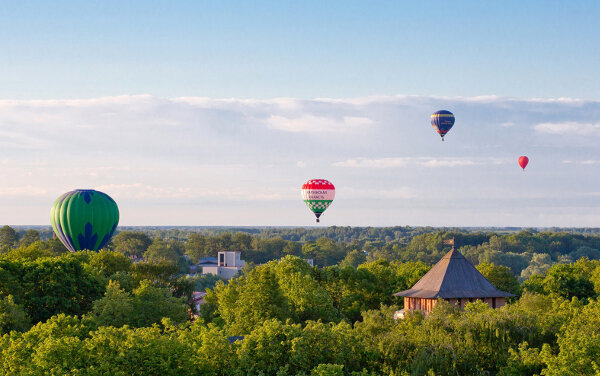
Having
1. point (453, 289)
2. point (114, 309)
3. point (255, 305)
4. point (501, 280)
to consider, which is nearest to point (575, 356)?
point (453, 289)

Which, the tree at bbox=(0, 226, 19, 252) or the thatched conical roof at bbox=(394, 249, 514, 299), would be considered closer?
the thatched conical roof at bbox=(394, 249, 514, 299)

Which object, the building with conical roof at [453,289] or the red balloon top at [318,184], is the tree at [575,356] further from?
the red balloon top at [318,184]

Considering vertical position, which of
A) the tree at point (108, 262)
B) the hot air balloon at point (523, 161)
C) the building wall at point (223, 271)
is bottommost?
the building wall at point (223, 271)

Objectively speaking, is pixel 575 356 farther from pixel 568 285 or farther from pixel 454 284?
pixel 568 285

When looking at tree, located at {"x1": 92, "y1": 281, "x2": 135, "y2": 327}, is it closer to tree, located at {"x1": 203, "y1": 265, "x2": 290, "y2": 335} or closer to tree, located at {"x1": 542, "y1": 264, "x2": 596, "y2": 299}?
tree, located at {"x1": 203, "y1": 265, "x2": 290, "y2": 335}

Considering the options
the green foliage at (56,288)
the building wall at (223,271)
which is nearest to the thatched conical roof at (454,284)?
the green foliage at (56,288)

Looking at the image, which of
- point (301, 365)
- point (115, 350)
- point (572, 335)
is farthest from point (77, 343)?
point (572, 335)

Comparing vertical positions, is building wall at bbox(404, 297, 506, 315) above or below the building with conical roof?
below

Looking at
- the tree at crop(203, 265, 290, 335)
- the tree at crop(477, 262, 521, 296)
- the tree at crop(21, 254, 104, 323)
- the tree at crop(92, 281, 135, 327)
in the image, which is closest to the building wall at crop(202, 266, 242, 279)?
the tree at crop(477, 262, 521, 296)

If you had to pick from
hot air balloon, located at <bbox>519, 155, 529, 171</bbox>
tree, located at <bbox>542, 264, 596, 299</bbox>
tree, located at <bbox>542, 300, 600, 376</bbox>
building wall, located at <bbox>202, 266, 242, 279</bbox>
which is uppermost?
hot air balloon, located at <bbox>519, 155, 529, 171</bbox>
